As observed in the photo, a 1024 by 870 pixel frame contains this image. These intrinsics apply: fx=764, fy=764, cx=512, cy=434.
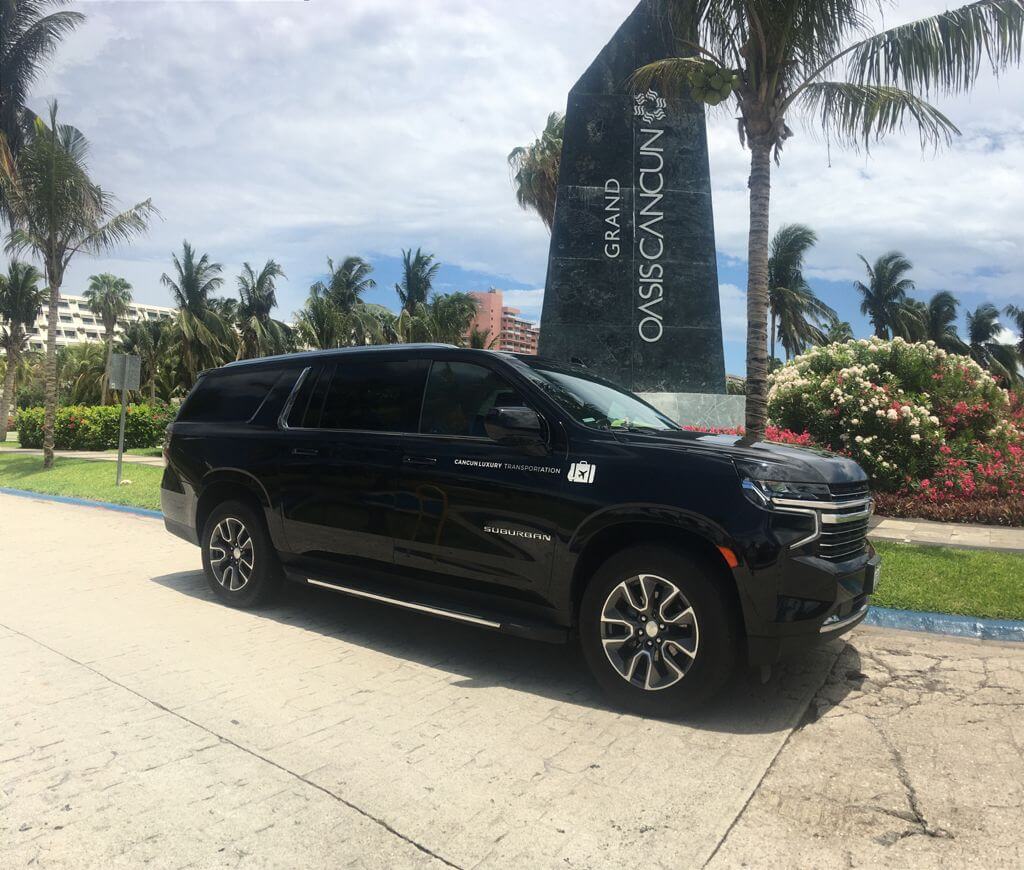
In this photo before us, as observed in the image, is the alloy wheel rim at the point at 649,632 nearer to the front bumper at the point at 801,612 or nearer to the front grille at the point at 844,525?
the front bumper at the point at 801,612

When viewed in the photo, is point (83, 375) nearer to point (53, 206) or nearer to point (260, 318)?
point (260, 318)

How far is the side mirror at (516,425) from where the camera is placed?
4.17 m

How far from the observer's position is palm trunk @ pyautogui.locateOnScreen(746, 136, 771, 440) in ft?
30.7

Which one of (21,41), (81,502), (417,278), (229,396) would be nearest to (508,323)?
(417,278)

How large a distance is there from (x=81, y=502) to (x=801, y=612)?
43.4ft

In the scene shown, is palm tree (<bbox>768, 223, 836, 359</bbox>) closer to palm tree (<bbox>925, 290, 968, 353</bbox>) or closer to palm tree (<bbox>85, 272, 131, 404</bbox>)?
palm tree (<bbox>925, 290, 968, 353</bbox>)

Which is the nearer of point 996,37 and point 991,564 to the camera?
point 991,564

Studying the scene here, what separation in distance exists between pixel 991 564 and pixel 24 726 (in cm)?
756

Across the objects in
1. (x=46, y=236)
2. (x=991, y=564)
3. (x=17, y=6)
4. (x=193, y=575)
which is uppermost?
(x=17, y=6)

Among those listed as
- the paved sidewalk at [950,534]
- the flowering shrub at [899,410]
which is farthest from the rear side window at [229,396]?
the flowering shrub at [899,410]

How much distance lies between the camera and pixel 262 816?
9.48 feet

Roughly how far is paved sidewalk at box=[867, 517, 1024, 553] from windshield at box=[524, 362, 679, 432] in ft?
15.3

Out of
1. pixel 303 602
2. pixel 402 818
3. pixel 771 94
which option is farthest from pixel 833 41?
pixel 402 818

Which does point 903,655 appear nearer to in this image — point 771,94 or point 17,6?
point 771,94
